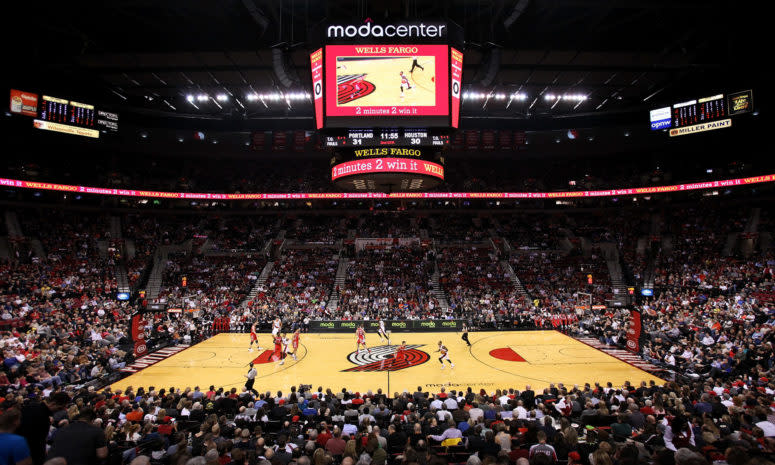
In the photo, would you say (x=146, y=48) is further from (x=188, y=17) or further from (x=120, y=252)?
(x=120, y=252)

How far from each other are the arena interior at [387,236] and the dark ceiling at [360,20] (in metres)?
0.18

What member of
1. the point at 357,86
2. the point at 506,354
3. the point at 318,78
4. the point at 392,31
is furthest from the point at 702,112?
the point at 318,78

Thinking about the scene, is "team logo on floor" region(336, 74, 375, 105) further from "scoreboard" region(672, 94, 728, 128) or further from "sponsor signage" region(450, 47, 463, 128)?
"scoreboard" region(672, 94, 728, 128)

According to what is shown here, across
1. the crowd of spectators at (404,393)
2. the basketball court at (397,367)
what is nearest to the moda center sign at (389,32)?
the crowd of spectators at (404,393)

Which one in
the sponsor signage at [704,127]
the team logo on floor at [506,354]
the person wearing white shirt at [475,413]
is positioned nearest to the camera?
the person wearing white shirt at [475,413]

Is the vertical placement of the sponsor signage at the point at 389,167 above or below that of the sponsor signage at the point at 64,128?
below

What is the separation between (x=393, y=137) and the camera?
1463 centimetres

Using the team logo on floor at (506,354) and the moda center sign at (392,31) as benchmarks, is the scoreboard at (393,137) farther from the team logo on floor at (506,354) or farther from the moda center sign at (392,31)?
the team logo on floor at (506,354)

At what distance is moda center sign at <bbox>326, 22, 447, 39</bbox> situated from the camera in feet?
44.8

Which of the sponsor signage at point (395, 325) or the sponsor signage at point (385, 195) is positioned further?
the sponsor signage at point (385, 195)

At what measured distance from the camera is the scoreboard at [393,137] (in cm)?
1457

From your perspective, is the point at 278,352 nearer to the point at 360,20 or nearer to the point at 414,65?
the point at 414,65

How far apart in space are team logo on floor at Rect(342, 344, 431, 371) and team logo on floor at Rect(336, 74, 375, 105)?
1179cm

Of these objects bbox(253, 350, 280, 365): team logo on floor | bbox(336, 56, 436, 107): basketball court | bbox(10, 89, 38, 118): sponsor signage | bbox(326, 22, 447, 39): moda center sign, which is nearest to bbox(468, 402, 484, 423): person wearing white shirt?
bbox(336, 56, 436, 107): basketball court
